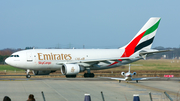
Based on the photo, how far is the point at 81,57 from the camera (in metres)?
43.6

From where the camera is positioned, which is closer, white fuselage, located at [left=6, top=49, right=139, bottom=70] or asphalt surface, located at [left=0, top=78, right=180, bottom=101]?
asphalt surface, located at [left=0, top=78, right=180, bottom=101]

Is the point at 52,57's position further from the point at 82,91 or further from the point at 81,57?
the point at 82,91

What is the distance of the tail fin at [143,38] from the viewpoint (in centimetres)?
4550

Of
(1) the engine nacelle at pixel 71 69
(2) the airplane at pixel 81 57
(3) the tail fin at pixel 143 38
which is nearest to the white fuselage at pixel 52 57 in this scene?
(2) the airplane at pixel 81 57

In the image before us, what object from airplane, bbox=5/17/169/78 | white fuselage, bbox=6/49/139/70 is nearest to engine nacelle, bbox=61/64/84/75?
airplane, bbox=5/17/169/78

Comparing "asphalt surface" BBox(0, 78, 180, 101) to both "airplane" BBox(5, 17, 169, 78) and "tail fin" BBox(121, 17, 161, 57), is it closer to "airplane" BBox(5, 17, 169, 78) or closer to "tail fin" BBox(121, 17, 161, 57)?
Answer: "airplane" BBox(5, 17, 169, 78)

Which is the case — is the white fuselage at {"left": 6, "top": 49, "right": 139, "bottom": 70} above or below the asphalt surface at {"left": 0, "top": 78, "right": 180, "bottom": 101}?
above

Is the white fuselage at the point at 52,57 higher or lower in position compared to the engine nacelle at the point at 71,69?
higher

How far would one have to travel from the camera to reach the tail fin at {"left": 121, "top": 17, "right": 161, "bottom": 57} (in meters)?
45.5

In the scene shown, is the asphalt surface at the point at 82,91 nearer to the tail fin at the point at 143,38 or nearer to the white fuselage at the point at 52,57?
the white fuselage at the point at 52,57

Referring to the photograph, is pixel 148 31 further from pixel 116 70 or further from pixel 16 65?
pixel 16 65

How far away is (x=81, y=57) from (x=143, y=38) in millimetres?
10090

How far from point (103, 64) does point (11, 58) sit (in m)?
13.3

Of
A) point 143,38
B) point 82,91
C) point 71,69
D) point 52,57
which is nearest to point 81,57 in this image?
point 71,69
